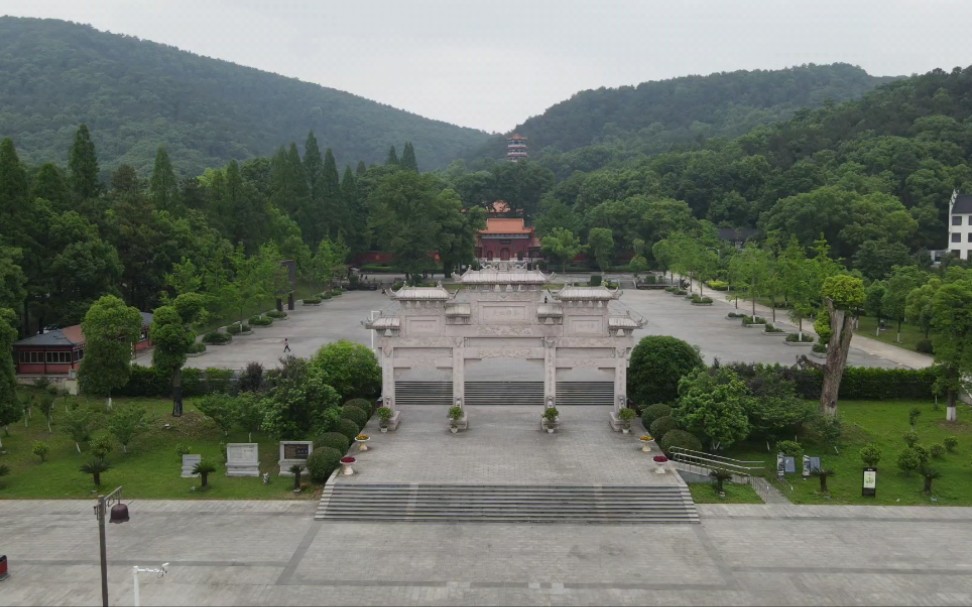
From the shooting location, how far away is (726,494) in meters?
23.3

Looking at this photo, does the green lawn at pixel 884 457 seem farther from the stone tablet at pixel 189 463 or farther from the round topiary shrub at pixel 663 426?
the stone tablet at pixel 189 463

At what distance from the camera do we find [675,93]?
182750 mm

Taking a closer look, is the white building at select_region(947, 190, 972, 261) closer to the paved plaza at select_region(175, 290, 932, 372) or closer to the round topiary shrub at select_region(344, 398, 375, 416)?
the paved plaza at select_region(175, 290, 932, 372)

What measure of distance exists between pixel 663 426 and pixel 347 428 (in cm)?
1081

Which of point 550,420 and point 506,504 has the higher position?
point 550,420

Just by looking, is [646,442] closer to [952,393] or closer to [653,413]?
[653,413]

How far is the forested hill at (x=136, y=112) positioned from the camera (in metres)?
117

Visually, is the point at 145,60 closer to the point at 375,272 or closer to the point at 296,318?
the point at 375,272

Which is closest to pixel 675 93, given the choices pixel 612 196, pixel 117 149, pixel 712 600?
pixel 612 196

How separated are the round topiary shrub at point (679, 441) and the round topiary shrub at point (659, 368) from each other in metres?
4.48

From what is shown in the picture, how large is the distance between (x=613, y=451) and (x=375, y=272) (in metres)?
60.9

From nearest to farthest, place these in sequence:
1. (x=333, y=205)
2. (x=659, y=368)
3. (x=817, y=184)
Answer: (x=659, y=368)
(x=333, y=205)
(x=817, y=184)

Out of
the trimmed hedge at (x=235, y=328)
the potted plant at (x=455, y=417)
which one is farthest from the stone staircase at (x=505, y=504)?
the trimmed hedge at (x=235, y=328)

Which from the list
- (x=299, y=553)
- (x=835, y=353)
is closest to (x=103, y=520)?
(x=299, y=553)
